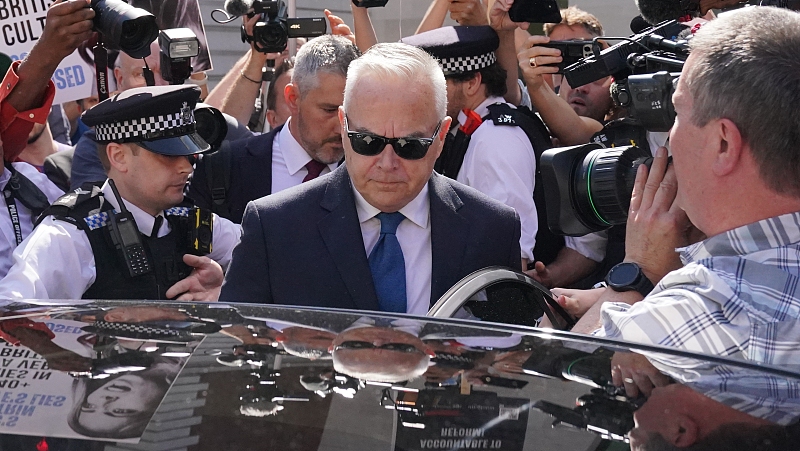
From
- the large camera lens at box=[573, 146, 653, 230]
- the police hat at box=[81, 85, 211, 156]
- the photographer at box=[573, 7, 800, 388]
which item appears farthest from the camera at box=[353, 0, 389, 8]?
the photographer at box=[573, 7, 800, 388]

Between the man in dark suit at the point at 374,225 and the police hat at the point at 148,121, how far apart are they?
102 cm

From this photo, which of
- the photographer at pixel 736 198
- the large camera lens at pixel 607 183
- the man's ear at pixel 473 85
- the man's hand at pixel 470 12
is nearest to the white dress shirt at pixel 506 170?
the man's ear at pixel 473 85

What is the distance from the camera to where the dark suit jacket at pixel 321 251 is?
260 cm

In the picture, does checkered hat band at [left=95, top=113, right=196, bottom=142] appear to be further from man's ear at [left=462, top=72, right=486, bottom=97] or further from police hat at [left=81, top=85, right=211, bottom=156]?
man's ear at [left=462, top=72, right=486, bottom=97]

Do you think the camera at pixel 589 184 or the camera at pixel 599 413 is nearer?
the camera at pixel 599 413

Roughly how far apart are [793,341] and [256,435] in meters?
0.96

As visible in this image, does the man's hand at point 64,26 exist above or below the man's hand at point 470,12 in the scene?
above

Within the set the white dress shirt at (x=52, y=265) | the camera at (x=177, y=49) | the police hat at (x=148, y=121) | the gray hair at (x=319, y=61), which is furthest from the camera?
the gray hair at (x=319, y=61)

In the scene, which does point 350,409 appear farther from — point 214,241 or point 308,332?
point 214,241

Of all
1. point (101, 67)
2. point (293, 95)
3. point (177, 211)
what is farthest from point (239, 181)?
point (101, 67)

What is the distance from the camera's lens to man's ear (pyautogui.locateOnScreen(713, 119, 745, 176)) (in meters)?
1.81

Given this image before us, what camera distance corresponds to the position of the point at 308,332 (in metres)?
1.60

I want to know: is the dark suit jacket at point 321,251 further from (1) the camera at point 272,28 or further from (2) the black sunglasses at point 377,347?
(1) the camera at point 272,28

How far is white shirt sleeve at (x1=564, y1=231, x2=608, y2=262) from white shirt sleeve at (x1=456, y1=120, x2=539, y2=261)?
0.67 ft
